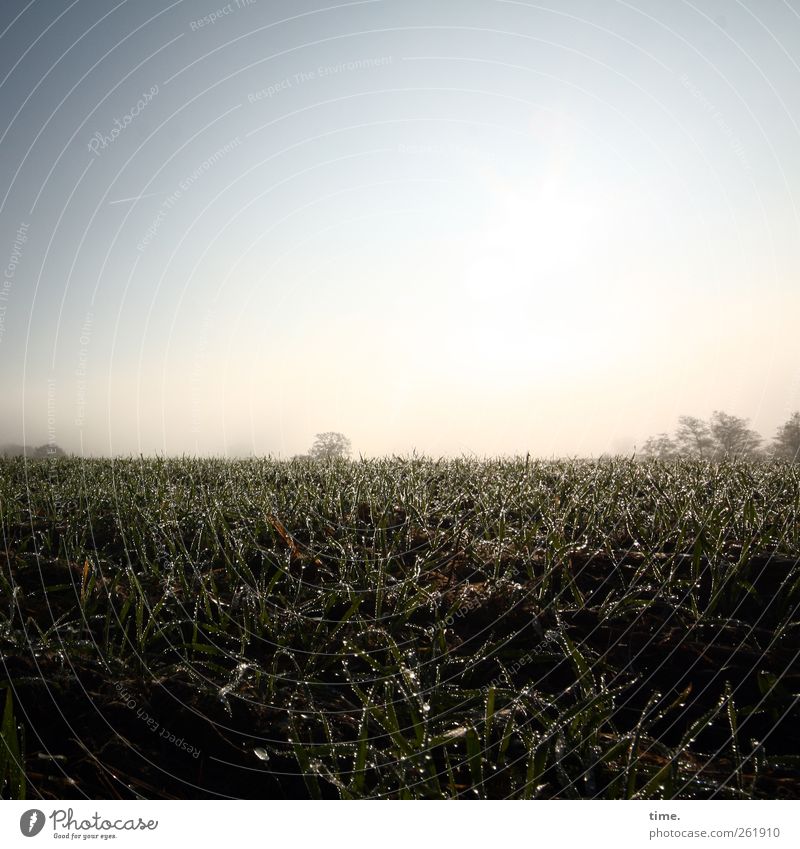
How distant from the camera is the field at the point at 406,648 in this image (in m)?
1.72

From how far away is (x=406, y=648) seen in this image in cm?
229

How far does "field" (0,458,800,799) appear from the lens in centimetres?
172

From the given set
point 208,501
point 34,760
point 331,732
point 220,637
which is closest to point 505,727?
point 331,732

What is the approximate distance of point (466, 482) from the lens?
4.72 m
